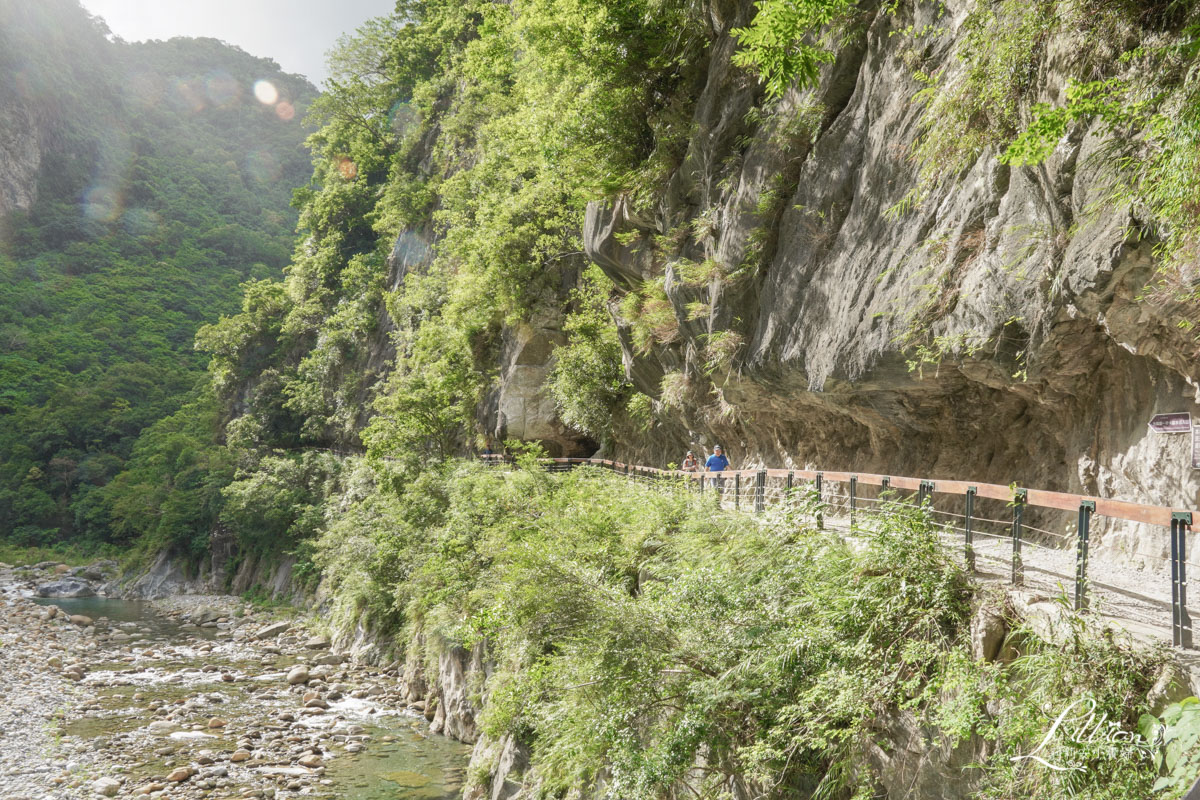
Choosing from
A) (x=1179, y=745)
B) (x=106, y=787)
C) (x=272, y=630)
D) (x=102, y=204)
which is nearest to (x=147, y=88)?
(x=102, y=204)

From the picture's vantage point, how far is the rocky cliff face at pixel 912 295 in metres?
5.91

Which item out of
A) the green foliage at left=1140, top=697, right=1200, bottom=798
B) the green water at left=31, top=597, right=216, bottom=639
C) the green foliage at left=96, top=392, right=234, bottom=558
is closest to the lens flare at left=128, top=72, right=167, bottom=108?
the green foliage at left=96, top=392, right=234, bottom=558

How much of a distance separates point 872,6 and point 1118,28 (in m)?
4.85

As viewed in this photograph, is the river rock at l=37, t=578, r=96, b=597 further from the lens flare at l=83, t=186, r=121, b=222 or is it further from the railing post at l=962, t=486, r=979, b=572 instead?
the lens flare at l=83, t=186, r=121, b=222

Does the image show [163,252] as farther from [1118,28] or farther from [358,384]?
[1118,28]

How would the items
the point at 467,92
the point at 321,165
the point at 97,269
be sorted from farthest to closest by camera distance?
the point at 97,269 → the point at 321,165 → the point at 467,92

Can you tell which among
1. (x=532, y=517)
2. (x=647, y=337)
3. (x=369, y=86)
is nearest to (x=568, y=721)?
(x=532, y=517)

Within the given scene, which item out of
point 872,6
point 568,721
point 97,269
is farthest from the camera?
point 97,269

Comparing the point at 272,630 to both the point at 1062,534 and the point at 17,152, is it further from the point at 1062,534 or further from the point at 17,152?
the point at 17,152

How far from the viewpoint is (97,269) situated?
211ft

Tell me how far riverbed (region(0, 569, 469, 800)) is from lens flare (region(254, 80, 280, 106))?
90085mm

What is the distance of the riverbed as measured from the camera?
528 inches

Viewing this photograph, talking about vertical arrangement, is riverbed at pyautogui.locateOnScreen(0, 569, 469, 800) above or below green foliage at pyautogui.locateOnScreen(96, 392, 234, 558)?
below

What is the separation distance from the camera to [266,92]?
101 metres
